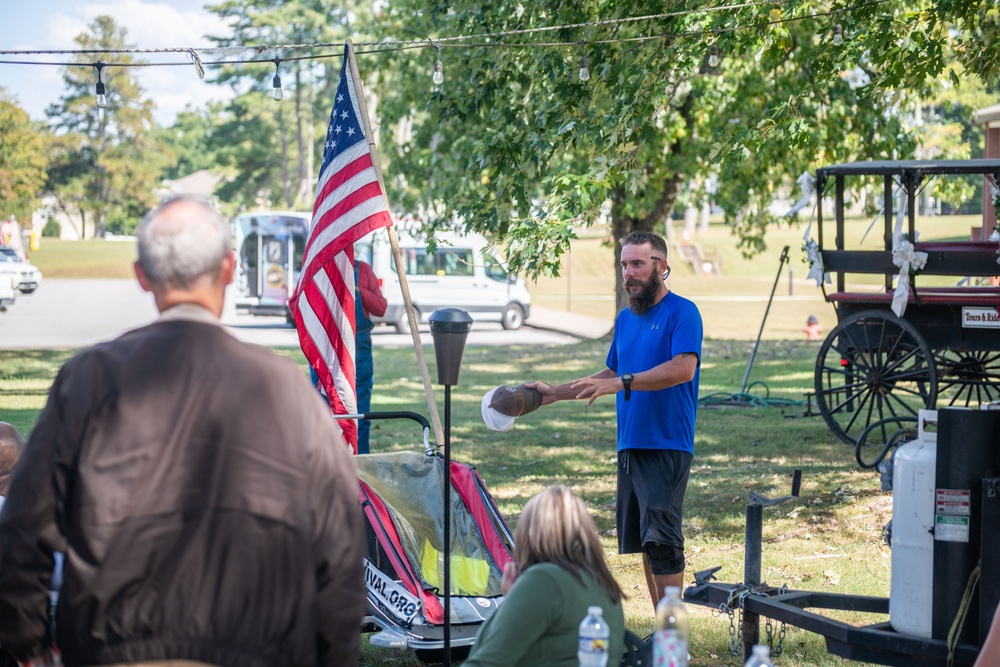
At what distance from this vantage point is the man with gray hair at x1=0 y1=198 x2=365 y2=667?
220 centimetres

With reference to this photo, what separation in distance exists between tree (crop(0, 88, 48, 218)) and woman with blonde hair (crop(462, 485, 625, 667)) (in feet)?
147

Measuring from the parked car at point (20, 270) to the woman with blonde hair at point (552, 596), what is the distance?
1464 inches

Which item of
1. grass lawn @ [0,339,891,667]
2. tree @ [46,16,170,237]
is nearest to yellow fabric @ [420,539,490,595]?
grass lawn @ [0,339,891,667]

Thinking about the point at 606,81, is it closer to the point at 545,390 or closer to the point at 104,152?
the point at 545,390

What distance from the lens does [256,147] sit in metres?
64.6

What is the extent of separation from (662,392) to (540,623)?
204 cm

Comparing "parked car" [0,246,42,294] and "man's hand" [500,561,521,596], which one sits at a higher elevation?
"parked car" [0,246,42,294]

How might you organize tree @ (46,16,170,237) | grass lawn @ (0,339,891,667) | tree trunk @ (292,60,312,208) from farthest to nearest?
tree @ (46,16,170,237)
tree trunk @ (292,60,312,208)
grass lawn @ (0,339,891,667)

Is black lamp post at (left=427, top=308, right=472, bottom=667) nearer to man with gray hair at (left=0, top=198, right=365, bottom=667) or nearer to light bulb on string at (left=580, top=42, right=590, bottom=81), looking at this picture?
man with gray hair at (left=0, top=198, right=365, bottom=667)

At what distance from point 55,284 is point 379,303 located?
44564 mm

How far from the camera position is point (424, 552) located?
4.99 meters

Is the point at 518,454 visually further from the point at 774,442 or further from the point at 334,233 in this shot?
the point at 334,233

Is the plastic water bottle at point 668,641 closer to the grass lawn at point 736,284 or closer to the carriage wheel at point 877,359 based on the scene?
the carriage wheel at point 877,359

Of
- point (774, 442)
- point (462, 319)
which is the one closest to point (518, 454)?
point (774, 442)
